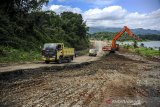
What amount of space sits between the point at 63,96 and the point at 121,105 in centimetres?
322

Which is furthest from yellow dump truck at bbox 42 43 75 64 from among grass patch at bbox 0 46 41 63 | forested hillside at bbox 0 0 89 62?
forested hillside at bbox 0 0 89 62

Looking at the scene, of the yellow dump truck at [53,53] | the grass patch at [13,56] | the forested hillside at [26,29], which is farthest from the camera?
the forested hillside at [26,29]

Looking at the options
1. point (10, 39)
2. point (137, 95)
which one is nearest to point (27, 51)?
point (10, 39)

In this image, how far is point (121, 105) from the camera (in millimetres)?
15391

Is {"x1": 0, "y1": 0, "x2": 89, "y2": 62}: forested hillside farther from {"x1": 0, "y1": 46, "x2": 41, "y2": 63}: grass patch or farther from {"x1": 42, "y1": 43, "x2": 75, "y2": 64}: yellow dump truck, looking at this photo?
{"x1": 42, "y1": 43, "x2": 75, "y2": 64}: yellow dump truck

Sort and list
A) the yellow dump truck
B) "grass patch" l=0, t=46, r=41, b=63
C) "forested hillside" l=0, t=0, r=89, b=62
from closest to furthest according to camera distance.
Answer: the yellow dump truck < "grass patch" l=0, t=46, r=41, b=63 < "forested hillside" l=0, t=0, r=89, b=62

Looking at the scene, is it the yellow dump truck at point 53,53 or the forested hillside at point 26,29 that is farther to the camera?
the forested hillside at point 26,29

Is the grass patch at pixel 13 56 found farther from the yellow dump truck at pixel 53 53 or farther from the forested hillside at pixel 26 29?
the yellow dump truck at pixel 53 53

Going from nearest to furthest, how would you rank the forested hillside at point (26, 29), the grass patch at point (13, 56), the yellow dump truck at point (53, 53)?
the yellow dump truck at point (53, 53) → the grass patch at point (13, 56) → the forested hillside at point (26, 29)

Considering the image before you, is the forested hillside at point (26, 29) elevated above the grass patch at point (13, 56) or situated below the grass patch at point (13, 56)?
above

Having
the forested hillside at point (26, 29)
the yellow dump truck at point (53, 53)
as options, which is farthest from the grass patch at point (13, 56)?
the yellow dump truck at point (53, 53)

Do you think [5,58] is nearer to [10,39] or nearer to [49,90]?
[10,39]

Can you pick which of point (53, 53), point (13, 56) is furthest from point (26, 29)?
point (53, 53)

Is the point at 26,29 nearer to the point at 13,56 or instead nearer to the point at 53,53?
the point at 13,56
